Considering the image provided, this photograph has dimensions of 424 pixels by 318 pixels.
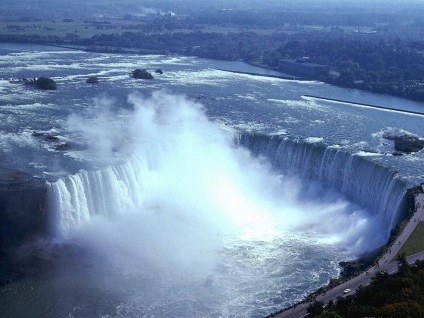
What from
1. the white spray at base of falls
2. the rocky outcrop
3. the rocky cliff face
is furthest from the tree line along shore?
the rocky cliff face

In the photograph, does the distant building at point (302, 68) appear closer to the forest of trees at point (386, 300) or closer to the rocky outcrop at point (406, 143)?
the rocky outcrop at point (406, 143)

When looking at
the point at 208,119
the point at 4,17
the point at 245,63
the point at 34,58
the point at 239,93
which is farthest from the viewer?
the point at 4,17

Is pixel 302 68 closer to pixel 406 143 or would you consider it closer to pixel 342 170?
pixel 406 143

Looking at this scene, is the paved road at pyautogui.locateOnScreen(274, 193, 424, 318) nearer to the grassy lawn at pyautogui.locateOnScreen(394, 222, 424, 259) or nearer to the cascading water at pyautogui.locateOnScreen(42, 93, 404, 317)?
the grassy lawn at pyautogui.locateOnScreen(394, 222, 424, 259)

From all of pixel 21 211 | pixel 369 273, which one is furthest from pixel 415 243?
pixel 21 211

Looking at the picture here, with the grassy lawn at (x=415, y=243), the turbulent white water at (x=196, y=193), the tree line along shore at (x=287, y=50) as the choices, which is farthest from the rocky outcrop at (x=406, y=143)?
the tree line along shore at (x=287, y=50)

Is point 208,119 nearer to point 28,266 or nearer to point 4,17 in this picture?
point 28,266

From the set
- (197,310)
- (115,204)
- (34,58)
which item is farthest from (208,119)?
(34,58)
